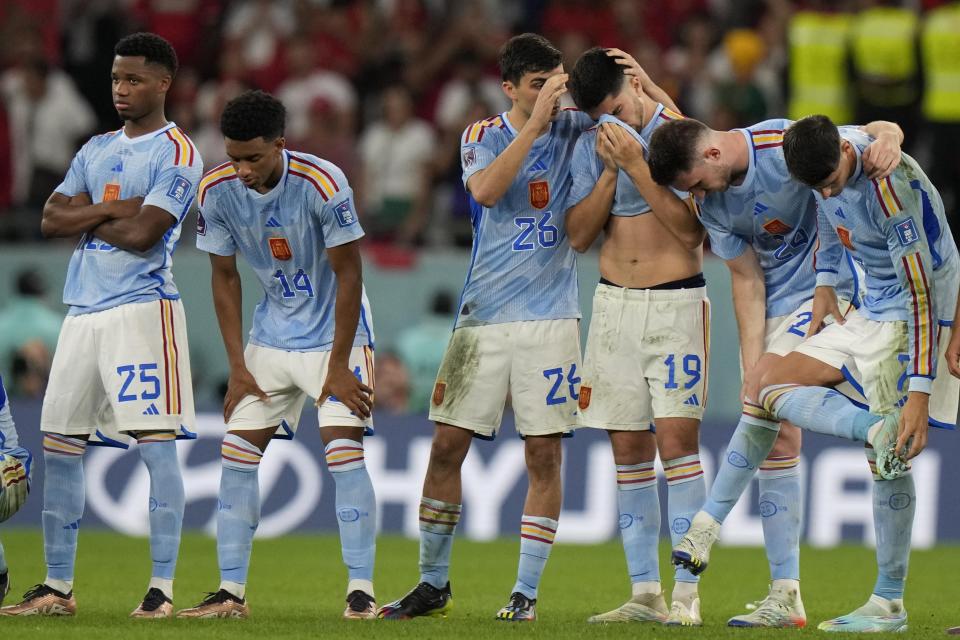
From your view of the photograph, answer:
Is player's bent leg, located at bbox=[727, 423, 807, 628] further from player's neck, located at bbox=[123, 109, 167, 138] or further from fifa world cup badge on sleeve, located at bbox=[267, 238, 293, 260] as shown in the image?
player's neck, located at bbox=[123, 109, 167, 138]

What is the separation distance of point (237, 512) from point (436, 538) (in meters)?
0.97

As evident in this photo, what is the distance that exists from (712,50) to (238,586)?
31.9 feet

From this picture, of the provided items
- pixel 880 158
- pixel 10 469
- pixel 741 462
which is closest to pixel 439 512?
pixel 741 462

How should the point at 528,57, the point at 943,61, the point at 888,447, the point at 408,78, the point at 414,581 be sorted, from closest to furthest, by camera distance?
the point at 888,447 < the point at 528,57 < the point at 414,581 < the point at 943,61 < the point at 408,78

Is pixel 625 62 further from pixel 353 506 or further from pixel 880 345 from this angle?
pixel 353 506

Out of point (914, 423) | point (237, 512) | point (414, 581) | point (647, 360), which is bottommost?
point (414, 581)

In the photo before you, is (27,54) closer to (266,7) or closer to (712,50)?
(266,7)

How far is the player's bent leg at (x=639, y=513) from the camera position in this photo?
7527mm

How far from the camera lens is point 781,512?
7582 millimetres

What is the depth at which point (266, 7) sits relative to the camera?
54.0ft

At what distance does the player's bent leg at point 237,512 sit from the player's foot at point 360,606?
50 centimetres

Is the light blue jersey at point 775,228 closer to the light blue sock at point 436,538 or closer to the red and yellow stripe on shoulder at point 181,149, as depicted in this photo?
the light blue sock at point 436,538

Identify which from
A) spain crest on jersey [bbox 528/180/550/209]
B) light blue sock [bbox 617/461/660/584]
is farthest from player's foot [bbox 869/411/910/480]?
spain crest on jersey [bbox 528/180/550/209]

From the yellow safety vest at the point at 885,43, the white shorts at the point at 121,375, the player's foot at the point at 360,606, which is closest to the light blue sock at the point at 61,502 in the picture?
the white shorts at the point at 121,375
